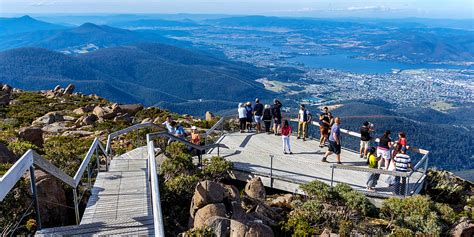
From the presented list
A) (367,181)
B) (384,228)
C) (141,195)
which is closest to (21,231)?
(141,195)

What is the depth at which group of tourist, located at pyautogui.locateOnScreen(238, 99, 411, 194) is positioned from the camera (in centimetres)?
1166

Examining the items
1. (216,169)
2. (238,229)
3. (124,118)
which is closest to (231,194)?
(216,169)

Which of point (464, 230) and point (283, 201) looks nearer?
point (464, 230)

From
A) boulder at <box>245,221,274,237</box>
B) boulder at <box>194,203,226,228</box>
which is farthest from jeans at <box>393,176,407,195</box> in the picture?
boulder at <box>194,203,226,228</box>

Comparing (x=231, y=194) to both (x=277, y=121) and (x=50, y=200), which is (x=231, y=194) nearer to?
(x=50, y=200)

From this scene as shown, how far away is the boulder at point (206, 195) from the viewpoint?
8.73 meters

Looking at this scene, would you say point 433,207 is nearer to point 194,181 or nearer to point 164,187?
point 194,181

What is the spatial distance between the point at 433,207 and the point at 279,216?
13.5 ft

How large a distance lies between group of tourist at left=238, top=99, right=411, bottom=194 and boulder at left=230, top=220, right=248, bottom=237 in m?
5.12

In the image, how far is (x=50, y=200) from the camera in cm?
816

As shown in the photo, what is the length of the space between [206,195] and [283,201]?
2732 millimetres

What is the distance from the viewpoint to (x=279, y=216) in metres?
9.77

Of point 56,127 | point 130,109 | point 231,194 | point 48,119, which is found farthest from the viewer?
point 130,109

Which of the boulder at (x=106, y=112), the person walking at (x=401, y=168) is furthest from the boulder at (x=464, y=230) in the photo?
the boulder at (x=106, y=112)
